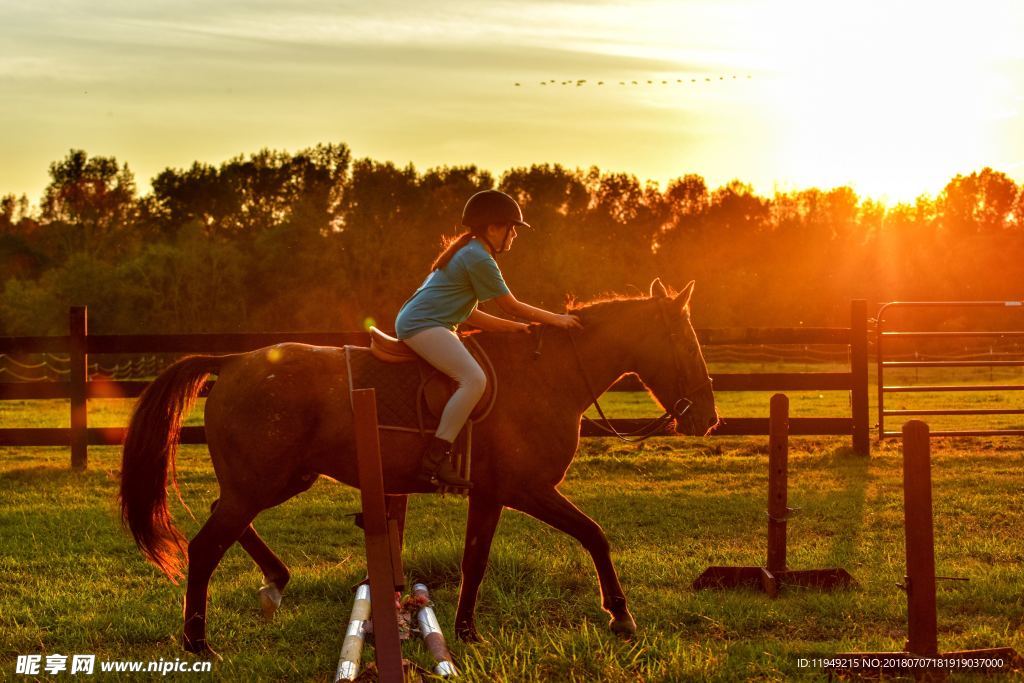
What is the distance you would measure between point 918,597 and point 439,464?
266 centimetres

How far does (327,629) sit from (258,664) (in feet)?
2.52

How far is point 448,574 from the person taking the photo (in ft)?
23.0

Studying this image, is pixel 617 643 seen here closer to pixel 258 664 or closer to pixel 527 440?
pixel 527 440

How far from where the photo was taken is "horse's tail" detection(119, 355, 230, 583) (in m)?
5.75

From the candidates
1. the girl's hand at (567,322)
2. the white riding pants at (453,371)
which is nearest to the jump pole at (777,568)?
the girl's hand at (567,322)

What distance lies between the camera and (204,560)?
5.36 m

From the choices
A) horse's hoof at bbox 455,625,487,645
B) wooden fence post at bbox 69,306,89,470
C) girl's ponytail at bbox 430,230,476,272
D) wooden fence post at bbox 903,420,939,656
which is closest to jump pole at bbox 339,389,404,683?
horse's hoof at bbox 455,625,487,645

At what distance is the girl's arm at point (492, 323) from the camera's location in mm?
5895

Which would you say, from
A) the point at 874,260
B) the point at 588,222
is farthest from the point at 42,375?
the point at 874,260

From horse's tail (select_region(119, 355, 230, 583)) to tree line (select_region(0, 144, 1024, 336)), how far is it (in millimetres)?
33682

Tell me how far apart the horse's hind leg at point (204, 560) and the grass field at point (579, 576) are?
0.43 feet

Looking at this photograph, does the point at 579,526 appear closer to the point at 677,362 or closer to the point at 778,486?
the point at 677,362

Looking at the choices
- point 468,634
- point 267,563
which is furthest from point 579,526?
point 267,563

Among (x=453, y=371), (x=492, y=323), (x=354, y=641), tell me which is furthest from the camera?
(x=492, y=323)
